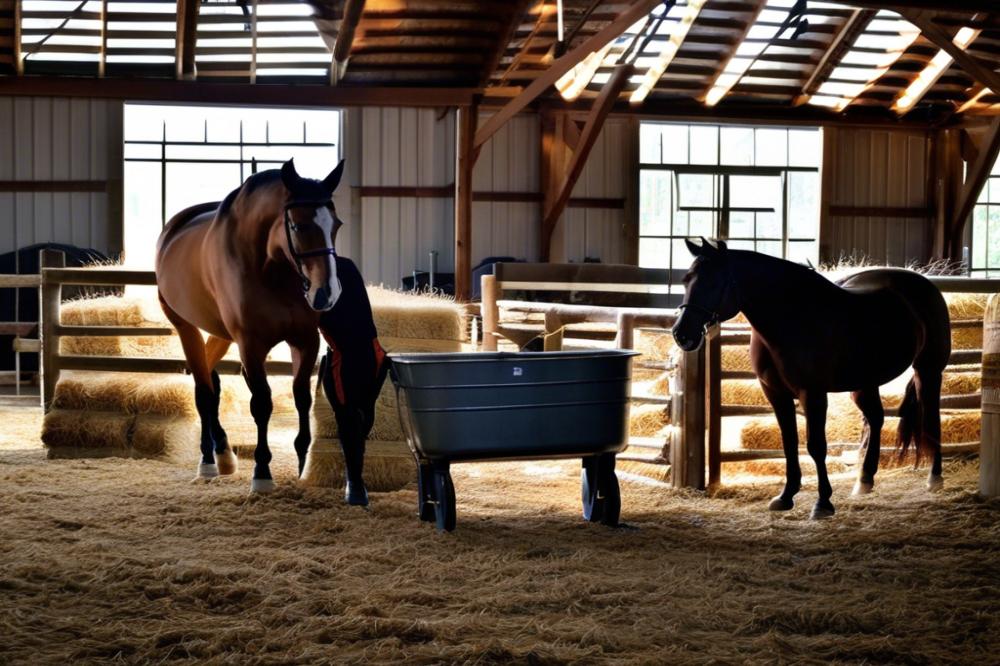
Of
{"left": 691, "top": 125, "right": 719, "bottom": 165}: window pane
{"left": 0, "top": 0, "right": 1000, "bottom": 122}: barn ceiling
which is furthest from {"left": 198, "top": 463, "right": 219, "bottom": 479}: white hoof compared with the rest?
{"left": 691, "top": 125, "right": 719, "bottom": 165}: window pane

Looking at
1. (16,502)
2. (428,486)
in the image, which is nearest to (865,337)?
(428,486)

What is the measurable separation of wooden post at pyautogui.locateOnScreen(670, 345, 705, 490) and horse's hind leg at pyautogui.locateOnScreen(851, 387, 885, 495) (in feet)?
2.47

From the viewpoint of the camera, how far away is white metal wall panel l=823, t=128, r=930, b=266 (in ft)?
54.1

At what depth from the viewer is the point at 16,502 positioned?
5395 mm

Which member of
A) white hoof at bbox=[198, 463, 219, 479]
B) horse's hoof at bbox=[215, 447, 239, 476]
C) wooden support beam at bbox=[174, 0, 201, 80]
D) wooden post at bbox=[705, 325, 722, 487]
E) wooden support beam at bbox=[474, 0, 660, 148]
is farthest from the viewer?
wooden support beam at bbox=[174, 0, 201, 80]

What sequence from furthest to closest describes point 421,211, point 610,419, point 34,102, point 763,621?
Result: point 421,211 < point 34,102 < point 610,419 < point 763,621

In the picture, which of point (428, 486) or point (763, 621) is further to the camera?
point (428, 486)

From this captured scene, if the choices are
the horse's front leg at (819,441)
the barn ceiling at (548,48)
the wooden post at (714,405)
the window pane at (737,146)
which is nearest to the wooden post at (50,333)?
the wooden post at (714,405)

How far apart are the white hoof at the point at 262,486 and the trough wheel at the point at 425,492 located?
865 mm

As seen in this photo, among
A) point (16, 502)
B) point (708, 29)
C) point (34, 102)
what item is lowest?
point (16, 502)

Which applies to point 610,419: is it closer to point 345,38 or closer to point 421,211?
point 345,38

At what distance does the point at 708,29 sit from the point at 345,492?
10323mm

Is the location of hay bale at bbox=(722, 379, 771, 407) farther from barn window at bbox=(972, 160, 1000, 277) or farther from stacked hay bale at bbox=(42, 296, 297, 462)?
barn window at bbox=(972, 160, 1000, 277)

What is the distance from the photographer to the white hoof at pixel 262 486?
214 inches
